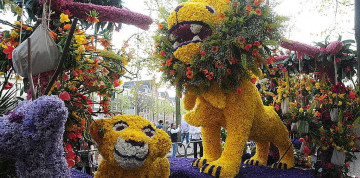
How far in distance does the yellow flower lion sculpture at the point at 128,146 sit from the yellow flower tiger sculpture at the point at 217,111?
0.98 metres

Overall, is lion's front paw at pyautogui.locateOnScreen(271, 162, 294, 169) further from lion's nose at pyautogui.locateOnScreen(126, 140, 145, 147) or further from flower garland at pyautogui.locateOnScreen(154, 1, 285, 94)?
lion's nose at pyautogui.locateOnScreen(126, 140, 145, 147)

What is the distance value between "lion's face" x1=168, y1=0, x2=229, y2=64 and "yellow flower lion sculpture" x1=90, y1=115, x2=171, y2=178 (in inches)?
44.0

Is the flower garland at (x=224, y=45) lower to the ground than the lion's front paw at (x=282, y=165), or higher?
higher

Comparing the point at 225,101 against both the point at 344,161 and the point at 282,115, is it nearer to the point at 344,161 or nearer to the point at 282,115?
the point at 282,115

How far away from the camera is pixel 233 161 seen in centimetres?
364

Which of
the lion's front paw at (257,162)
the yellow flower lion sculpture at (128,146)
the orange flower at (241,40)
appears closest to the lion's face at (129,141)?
the yellow flower lion sculpture at (128,146)

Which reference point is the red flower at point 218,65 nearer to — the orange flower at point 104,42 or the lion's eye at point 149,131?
the lion's eye at point 149,131

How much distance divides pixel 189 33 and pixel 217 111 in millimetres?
1163

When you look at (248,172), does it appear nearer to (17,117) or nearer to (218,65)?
(218,65)

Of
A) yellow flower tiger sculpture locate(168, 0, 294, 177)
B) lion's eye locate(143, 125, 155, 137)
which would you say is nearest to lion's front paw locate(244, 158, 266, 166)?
yellow flower tiger sculpture locate(168, 0, 294, 177)

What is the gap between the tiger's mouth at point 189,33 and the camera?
361 cm

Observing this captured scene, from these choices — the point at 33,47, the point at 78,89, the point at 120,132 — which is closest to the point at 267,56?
the point at 120,132

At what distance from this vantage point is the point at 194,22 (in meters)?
3.59

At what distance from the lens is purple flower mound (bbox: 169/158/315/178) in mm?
3717
